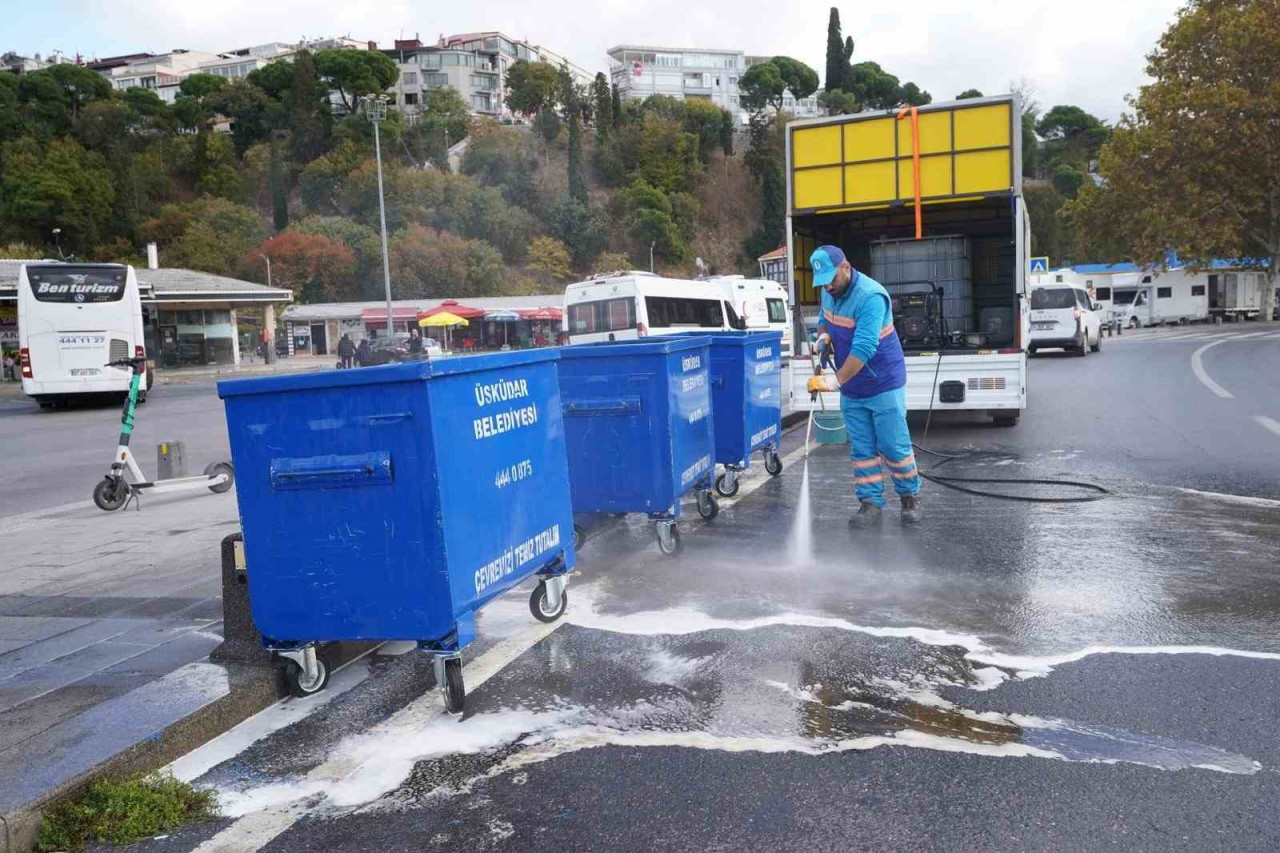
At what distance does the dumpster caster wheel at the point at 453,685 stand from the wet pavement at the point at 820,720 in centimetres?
7

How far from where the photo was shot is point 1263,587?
5.49 metres

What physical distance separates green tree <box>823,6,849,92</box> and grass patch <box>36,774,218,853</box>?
425 ft

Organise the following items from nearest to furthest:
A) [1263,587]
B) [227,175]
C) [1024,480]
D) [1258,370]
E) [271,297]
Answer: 1. [1263,587]
2. [1024,480]
3. [1258,370]
4. [271,297]
5. [227,175]

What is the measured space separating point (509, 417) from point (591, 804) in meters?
1.82

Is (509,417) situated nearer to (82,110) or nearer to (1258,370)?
(1258,370)

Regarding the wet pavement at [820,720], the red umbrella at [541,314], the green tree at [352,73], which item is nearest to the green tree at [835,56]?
the green tree at [352,73]

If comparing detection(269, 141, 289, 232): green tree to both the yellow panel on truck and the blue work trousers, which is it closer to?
the yellow panel on truck

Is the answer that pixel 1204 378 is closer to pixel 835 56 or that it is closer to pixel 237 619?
pixel 237 619

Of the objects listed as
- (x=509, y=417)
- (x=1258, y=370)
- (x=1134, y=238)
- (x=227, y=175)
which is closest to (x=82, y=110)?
(x=227, y=175)

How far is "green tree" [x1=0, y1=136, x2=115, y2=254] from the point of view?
71.4 meters

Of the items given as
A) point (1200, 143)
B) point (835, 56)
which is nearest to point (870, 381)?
point (1200, 143)

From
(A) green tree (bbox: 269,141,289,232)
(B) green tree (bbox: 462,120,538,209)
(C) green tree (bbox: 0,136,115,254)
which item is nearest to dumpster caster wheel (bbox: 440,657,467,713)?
(C) green tree (bbox: 0,136,115,254)

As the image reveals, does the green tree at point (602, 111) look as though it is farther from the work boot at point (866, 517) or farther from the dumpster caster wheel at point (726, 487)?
the work boot at point (866, 517)

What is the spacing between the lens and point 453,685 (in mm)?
4129
